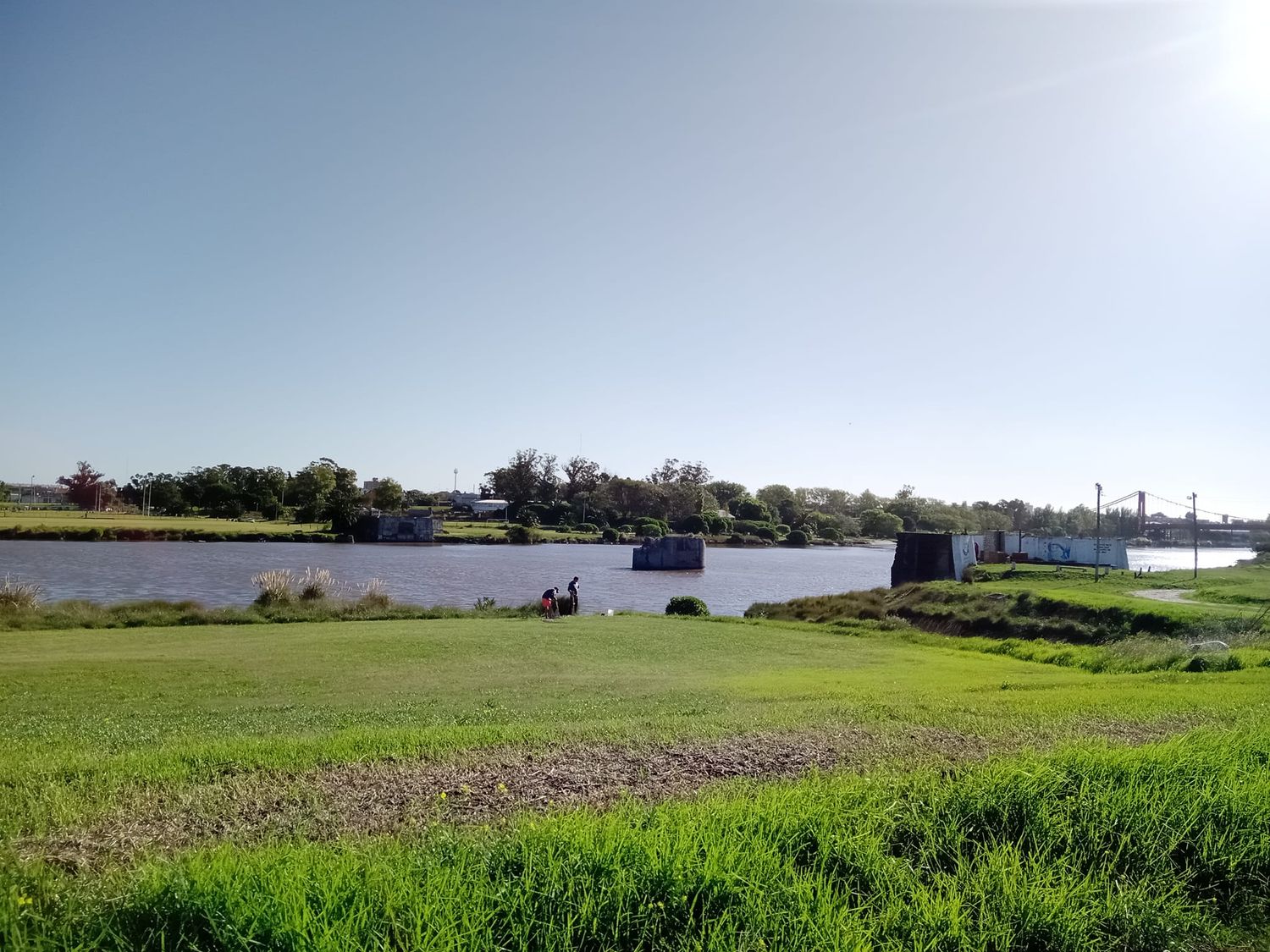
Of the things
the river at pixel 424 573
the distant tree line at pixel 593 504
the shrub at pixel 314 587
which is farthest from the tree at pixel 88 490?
the shrub at pixel 314 587

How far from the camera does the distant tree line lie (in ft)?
461

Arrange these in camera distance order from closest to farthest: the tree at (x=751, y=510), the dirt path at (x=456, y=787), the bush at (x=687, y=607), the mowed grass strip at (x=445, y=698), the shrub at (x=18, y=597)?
the dirt path at (x=456, y=787)
the mowed grass strip at (x=445, y=698)
the shrub at (x=18, y=597)
the bush at (x=687, y=607)
the tree at (x=751, y=510)

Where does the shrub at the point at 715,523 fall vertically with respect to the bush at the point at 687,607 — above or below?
above

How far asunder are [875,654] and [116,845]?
20696 millimetres

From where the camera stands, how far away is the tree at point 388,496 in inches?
5891

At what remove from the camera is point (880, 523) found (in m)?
177

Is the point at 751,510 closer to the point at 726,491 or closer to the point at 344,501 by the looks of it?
the point at 726,491

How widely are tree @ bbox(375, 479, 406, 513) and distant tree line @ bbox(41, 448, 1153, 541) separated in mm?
208

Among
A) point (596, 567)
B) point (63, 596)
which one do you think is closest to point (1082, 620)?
point (63, 596)

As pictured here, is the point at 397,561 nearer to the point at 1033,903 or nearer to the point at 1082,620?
the point at 1082,620

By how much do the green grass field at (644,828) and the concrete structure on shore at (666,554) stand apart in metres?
85.8

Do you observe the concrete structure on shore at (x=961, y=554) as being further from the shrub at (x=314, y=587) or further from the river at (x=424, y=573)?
the shrub at (x=314, y=587)

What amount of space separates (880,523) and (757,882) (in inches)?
7087

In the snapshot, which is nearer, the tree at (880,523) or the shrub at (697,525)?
the shrub at (697,525)
